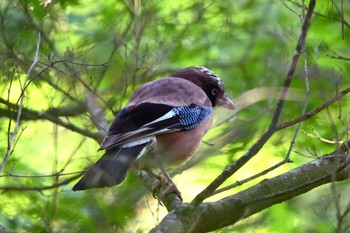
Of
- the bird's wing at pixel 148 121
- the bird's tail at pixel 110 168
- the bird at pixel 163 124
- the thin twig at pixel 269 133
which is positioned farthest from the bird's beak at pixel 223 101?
the thin twig at pixel 269 133

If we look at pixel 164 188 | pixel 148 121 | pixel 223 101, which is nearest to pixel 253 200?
pixel 164 188

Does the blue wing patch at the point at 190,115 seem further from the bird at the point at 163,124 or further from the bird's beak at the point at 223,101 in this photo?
the bird's beak at the point at 223,101

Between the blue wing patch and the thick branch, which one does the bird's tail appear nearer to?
the thick branch

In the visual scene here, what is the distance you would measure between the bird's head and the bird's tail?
1.52 meters

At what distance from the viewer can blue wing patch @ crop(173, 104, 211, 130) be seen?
599 cm

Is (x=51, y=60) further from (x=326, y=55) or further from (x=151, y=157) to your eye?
(x=326, y=55)

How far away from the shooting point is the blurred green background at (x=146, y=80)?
4.47m

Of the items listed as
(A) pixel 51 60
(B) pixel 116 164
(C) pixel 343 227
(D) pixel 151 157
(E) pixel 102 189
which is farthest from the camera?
(A) pixel 51 60

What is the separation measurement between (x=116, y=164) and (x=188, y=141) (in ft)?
4.42

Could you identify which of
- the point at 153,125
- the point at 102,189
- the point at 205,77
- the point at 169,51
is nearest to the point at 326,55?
the point at 205,77

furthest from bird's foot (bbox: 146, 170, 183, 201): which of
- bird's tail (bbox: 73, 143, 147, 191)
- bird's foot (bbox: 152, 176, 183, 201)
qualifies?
bird's tail (bbox: 73, 143, 147, 191)

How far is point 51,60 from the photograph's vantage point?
596 cm

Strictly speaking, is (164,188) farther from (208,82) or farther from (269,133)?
(269,133)

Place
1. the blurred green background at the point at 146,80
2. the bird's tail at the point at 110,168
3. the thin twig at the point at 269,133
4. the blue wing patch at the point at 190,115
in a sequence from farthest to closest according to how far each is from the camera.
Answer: the blue wing patch at the point at 190,115 → the blurred green background at the point at 146,80 → the bird's tail at the point at 110,168 → the thin twig at the point at 269,133
